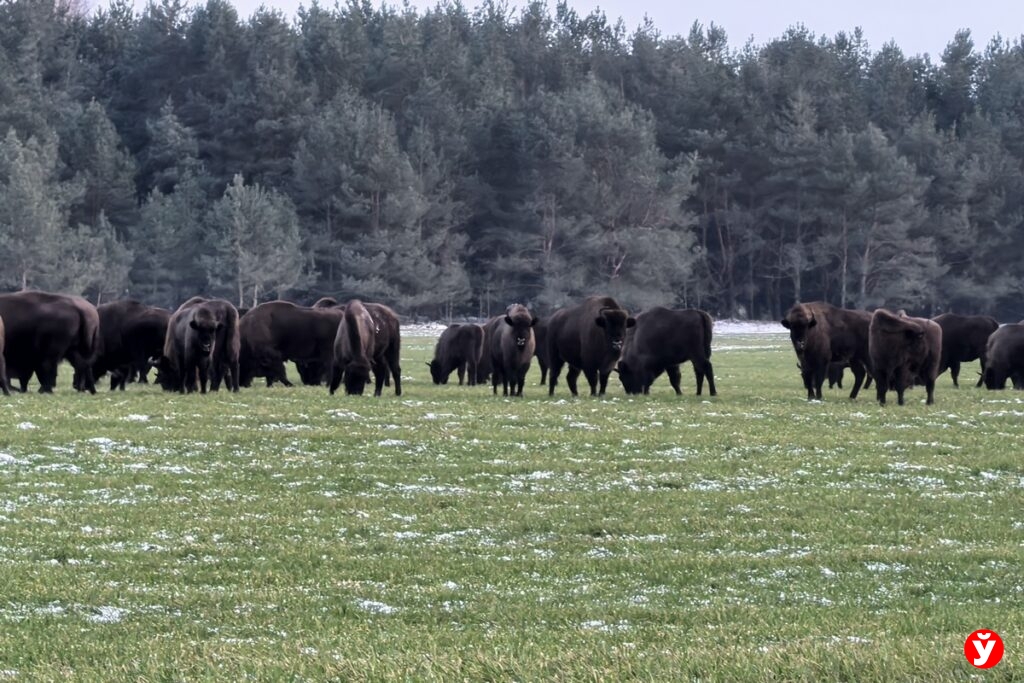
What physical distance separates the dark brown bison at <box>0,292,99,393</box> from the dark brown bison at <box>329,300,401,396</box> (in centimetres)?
451

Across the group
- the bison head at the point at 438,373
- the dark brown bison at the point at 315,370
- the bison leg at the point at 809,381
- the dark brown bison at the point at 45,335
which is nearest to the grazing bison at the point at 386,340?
the dark brown bison at the point at 315,370

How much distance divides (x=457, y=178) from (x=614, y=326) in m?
62.8

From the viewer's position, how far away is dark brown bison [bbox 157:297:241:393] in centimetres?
2723

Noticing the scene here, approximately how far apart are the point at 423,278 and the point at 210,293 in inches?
476

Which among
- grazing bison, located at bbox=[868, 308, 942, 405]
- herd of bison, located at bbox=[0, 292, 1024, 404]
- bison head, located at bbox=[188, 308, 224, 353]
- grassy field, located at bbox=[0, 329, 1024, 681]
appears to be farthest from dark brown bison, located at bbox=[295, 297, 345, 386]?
grassy field, located at bbox=[0, 329, 1024, 681]

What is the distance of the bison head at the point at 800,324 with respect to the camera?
91.5ft

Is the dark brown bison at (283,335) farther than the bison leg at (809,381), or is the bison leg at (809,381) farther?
the dark brown bison at (283,335)

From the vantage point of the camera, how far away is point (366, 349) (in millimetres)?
28438

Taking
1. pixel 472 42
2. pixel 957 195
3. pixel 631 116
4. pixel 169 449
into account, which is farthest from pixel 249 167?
pixel 169 449

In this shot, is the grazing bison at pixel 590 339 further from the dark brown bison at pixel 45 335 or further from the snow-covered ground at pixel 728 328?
the snow-covered ground at pixel 728 328

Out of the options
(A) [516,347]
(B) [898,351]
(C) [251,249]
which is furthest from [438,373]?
(C) [251,249]

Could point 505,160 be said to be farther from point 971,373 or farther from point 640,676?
point 640,676

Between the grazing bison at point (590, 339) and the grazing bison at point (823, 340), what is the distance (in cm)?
309

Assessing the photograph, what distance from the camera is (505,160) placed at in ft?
297
